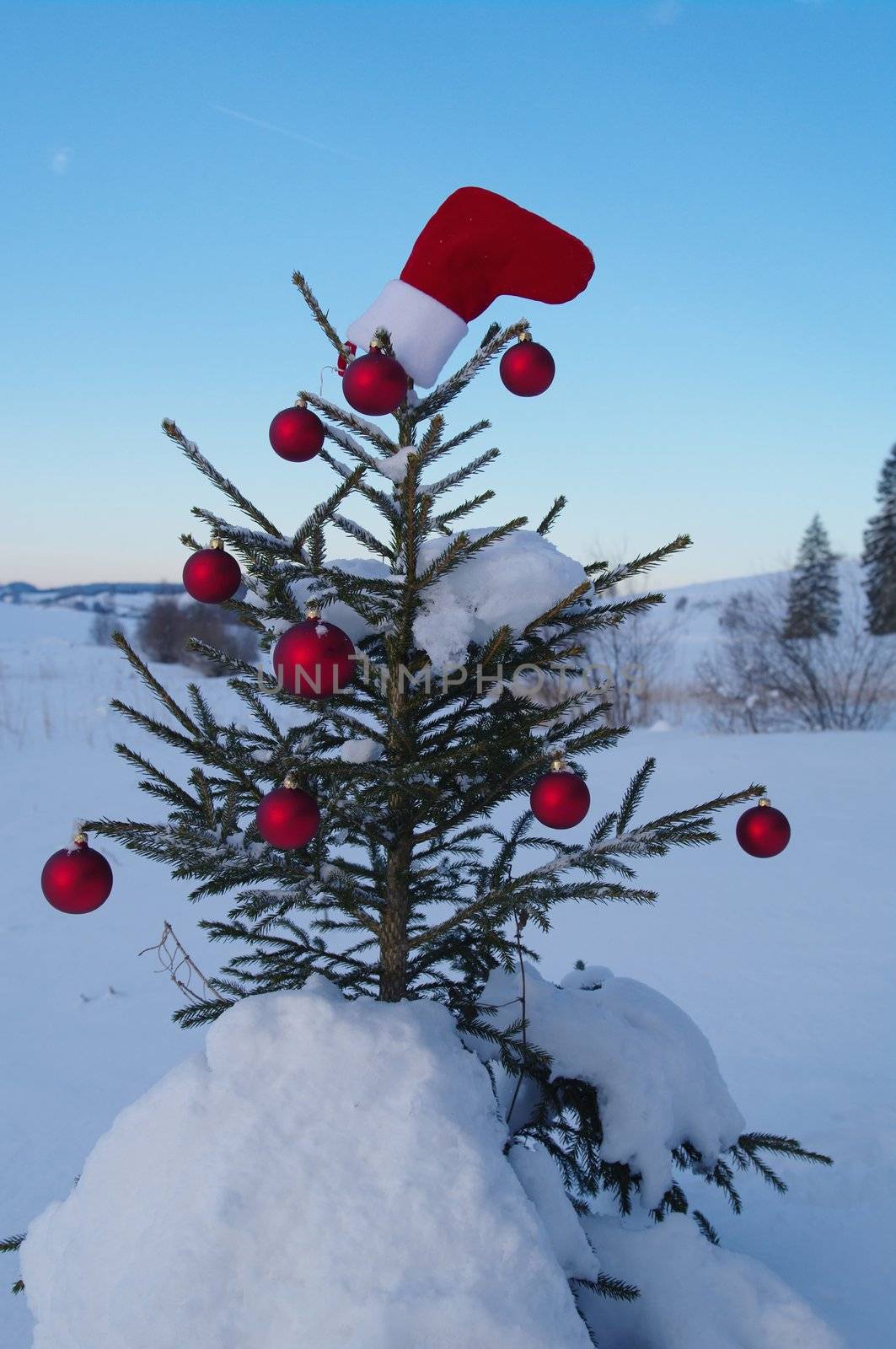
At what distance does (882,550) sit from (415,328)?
28626 mm

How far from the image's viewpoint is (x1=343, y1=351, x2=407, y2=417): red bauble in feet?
4.85

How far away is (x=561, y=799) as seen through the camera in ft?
4.86

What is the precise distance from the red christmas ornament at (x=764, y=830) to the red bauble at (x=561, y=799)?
396 millimetres

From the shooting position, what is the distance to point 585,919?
525cm

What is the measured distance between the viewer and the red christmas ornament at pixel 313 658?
136 cm

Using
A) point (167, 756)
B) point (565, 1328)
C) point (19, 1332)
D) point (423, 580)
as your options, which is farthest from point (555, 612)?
point (167, 756)

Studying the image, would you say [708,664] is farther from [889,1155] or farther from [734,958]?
[889,1155]

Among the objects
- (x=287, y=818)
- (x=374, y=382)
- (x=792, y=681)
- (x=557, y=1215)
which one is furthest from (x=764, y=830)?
(x=792, y=681)

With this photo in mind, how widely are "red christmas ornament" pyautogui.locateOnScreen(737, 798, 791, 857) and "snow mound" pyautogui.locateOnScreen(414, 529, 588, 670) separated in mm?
608

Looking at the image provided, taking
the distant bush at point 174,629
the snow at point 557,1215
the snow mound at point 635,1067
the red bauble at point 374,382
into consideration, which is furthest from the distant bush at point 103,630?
the snow at point 557,1215

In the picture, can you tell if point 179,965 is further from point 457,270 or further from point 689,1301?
point 457,270

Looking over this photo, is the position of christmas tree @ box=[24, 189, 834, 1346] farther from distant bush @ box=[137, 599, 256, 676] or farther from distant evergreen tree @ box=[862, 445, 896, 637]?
distant evergreen tree @ box=[862, 445, 896, 637]

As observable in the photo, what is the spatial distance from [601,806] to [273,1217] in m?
6.34

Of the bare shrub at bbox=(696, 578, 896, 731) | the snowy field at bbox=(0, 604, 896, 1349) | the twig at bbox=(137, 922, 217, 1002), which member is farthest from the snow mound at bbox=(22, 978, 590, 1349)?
the bare shrub at bbox=(696, 578, 896, 731)
